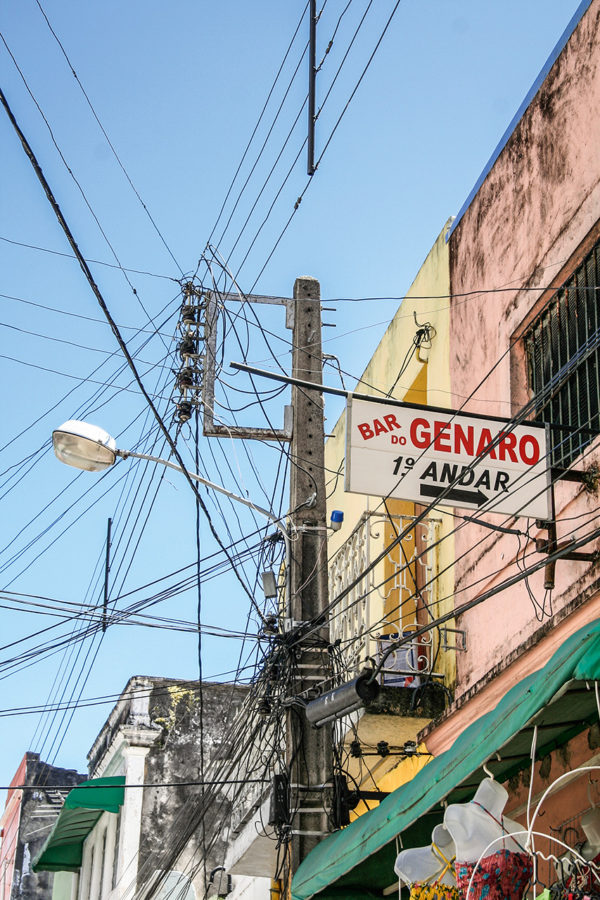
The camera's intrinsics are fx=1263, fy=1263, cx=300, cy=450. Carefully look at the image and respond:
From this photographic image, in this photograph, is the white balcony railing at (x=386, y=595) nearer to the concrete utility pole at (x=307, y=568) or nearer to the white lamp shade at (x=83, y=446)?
the concrete utility pole at (x=307, y=568)

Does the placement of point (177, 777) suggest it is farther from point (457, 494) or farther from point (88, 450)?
point (457, 494)

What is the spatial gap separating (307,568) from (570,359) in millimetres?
2589

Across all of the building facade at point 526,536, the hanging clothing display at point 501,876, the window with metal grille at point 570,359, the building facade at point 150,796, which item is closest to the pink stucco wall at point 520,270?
the building facade at point 526,536

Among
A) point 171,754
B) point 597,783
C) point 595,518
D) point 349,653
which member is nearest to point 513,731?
point 597,783

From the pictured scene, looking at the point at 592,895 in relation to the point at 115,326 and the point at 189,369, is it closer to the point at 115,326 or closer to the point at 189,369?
the point at 115,326

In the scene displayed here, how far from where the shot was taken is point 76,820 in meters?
18.7

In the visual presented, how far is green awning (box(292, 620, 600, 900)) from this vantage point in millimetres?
5453

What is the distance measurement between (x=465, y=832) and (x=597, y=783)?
1.29 m

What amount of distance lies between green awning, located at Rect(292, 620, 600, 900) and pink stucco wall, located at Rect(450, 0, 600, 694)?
3.32 feet

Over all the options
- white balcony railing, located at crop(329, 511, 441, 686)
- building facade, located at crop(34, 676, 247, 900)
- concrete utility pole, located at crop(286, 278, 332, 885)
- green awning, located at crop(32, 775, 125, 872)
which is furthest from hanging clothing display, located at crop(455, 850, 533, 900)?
building facade, located at crop(34, 676, 247, 900)

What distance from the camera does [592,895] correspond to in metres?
5.30

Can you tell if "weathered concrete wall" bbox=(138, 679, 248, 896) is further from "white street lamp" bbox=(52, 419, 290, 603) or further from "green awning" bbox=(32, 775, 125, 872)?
"white street lamp" bbox=(52, 419, 290, 603)

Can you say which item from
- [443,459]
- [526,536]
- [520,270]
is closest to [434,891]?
[526,536]

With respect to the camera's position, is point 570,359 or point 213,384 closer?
point 570,359
